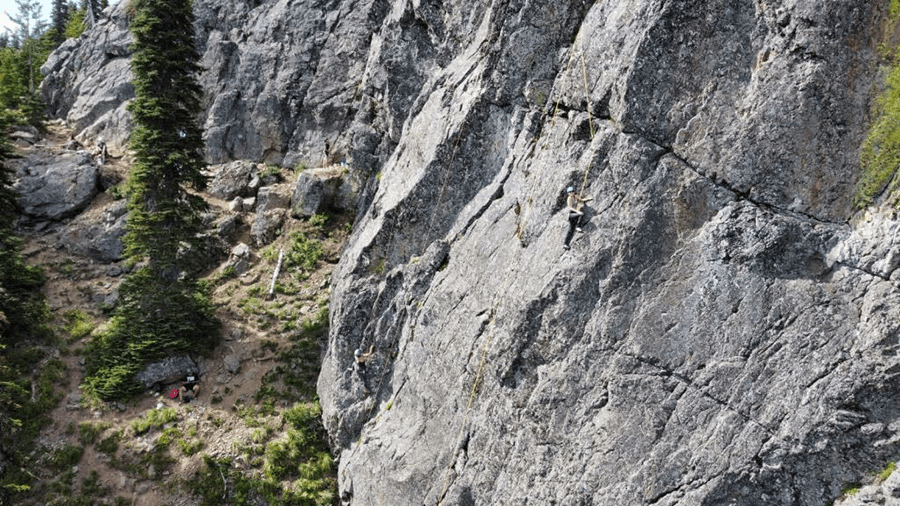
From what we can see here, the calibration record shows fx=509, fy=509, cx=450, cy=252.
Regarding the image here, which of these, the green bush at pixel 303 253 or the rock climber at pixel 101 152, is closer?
the green bush at pixel 303 253

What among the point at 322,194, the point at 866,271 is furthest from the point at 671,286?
the point at 322,194

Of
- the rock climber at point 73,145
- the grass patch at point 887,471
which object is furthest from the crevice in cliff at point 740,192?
the rock climber at point 73,145

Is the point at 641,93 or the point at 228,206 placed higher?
the point at 641,93

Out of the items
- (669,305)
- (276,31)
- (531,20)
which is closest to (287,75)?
(276,31)

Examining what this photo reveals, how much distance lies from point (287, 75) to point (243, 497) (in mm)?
22356

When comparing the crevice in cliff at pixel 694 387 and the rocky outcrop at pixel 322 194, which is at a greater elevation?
the rocky outcrop at pixel 322 194

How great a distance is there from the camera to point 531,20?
14305 millimetres

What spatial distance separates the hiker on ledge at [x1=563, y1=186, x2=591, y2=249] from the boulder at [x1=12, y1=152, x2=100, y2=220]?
2739 centimetres

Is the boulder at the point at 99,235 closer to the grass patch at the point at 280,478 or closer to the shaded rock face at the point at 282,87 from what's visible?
the shaded rock face at the point at 282,87

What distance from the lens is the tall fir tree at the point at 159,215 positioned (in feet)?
65.3

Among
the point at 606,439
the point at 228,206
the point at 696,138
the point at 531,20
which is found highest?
the point at 531,20

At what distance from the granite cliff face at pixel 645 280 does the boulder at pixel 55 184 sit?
20.9 m

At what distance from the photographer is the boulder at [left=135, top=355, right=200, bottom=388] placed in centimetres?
1948

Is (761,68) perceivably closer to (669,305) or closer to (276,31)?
(669,305)
